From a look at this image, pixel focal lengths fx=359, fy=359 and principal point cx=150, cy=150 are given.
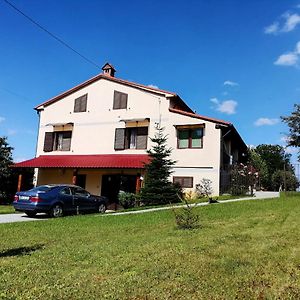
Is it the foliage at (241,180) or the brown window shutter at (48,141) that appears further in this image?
the brown window shutter at (48,141)

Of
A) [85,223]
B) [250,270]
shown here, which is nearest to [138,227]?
[85,223]

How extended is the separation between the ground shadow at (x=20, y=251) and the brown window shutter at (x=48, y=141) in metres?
21.2

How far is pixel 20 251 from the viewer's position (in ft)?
24.5

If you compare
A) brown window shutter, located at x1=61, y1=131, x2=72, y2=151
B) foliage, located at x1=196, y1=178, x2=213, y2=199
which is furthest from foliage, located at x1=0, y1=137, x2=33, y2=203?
foliage, located at x1=196, y1=178, x2=213, y2=199

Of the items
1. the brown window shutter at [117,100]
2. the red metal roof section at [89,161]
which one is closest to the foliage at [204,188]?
the red metal roof section at [89,161]

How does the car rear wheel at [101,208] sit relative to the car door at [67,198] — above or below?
below

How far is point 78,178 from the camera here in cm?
2725

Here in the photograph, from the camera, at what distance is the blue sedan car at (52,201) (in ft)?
50.5

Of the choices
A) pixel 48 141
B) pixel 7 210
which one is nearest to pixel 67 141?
pixel 48 141

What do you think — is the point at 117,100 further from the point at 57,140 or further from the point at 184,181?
the point at 184,181

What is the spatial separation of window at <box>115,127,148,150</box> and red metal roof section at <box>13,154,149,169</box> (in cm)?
78

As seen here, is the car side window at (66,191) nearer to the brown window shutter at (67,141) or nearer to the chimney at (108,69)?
the brown window shutter at (67,141)

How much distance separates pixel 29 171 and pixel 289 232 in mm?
23189

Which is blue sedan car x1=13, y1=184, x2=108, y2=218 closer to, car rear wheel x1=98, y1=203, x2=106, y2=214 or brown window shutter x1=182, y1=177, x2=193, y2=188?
car rear wheel x1=98, y1=203, x2=106, y2=214
